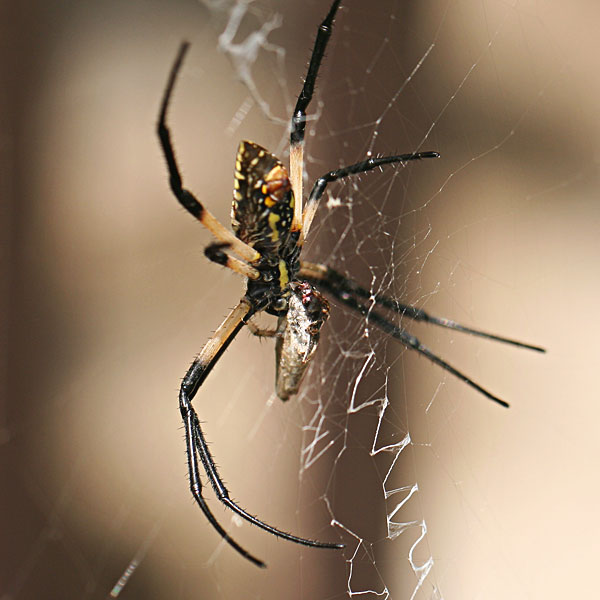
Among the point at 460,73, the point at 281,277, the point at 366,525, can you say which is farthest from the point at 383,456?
the point at 460,73

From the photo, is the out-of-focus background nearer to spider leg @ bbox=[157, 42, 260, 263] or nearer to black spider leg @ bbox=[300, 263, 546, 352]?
black spider leg @ bbox=[300, 263, 546, 352]

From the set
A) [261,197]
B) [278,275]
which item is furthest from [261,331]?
[261,197]

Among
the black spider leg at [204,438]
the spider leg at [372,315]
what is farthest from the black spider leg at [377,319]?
the black spider leg at [204,438]

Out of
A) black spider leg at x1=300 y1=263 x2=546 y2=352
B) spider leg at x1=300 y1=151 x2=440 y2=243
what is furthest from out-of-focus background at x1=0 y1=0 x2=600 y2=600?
spider leg at x1=300 y1=151 x2=440 y2=243

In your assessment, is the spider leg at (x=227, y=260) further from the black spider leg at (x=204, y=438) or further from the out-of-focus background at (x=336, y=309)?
the out-of-focus background at (x=336, y=309)

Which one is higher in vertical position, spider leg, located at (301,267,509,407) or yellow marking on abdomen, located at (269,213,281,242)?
yellow marking on abdomen, located at (269,213,281,242)

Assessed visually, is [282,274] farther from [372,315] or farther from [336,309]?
[336,309]
